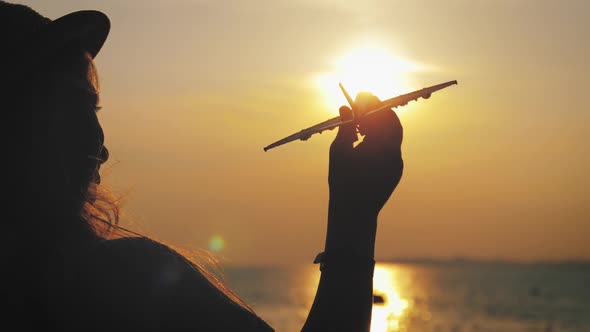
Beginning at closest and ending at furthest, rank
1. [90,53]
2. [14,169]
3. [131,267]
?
[131,267] → [14,169] → [90,53]

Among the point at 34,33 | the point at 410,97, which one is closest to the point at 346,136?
the point at 410,97

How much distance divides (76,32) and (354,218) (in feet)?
4.43

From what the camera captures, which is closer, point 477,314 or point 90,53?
point 90,53

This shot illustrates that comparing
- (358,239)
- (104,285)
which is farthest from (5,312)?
(358,239)

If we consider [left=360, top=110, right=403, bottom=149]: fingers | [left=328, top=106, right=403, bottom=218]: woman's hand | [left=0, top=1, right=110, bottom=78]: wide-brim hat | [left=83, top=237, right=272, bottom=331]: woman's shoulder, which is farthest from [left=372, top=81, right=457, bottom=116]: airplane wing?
[left=0, top=1, right=110, bottom=78]: wide-brim hat

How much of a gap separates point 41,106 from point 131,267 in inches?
30.9

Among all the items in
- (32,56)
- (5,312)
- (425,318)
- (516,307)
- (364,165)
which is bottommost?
(5,312)

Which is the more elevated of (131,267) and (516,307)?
→ (516,307)

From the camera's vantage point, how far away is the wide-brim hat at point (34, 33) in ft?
11.4

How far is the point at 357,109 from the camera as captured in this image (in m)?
3.85

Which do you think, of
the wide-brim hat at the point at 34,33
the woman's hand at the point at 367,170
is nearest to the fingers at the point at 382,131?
the woman's hand at the point at 367,170

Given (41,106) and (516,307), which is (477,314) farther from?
(41,106)

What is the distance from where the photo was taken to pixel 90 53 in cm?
378

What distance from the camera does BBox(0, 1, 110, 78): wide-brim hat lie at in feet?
11.4
